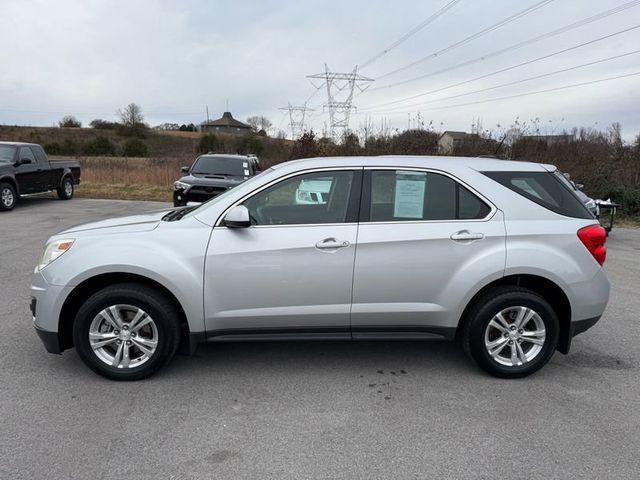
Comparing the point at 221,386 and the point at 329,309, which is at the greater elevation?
the point at 329,309

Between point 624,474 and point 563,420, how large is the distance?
1.90 ft

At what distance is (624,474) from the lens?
270 cm

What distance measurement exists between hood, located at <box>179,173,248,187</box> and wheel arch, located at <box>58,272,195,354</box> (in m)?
7.52

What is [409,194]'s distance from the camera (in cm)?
381

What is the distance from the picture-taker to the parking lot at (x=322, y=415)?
2.74m

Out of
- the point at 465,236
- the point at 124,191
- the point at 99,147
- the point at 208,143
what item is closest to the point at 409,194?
the point at 465,236

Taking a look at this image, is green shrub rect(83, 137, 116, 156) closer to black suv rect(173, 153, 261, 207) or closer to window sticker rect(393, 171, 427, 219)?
black suv rect(173, 153, 261, 207)

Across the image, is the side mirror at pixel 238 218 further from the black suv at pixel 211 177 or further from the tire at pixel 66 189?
the tire at pixel 66 189

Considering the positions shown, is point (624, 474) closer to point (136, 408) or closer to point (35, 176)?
point (136, 408)

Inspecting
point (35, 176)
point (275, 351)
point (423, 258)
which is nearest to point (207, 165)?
point (35, 176)

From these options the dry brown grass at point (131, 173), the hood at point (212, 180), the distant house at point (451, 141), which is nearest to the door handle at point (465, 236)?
the hood at point (212, 180)

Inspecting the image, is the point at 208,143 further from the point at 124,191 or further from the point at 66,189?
the point at 66,189

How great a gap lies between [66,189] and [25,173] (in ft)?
8.55


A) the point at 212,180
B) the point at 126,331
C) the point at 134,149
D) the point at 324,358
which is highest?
the point at 134,149
